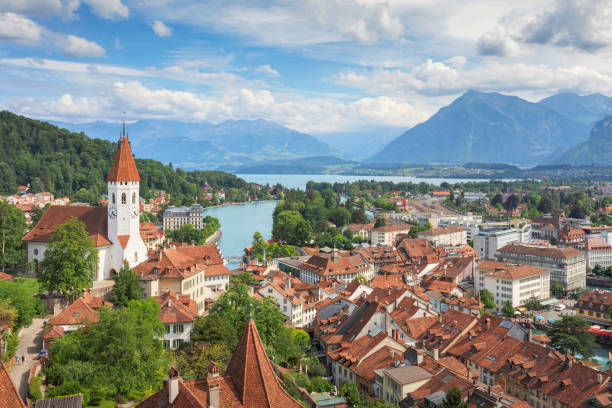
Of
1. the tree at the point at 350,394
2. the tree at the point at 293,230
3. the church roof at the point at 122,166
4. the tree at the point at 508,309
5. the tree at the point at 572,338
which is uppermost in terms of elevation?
the church roof at the point at 122,166

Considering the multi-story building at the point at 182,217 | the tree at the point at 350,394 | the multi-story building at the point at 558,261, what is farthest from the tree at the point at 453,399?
the multi-story building at the point at 182,217

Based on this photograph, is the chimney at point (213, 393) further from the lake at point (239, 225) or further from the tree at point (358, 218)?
the tree at point (358, 218)

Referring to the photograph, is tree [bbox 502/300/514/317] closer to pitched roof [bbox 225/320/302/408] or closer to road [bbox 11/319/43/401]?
road [bbox 11/319/43/401]

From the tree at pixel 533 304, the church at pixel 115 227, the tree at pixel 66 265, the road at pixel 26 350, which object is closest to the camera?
the road at pixel 26 350

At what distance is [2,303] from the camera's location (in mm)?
21609

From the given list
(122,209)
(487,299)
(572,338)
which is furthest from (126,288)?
(487,299)

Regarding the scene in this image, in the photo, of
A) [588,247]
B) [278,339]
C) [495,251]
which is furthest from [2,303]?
[588,247]

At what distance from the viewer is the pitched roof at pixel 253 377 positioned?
10727mm

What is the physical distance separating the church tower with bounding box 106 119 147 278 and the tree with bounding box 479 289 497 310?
106 ft

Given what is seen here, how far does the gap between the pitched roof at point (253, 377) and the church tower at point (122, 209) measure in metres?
23.9

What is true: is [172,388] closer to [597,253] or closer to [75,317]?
[75,317]

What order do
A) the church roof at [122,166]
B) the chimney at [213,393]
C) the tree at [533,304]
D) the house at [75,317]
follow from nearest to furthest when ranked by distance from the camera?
the chimney at [213,393] < the house at [75,317] < the church roof at [122,166] < the tree at [533,304]

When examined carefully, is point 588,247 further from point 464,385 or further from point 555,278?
point 464,385

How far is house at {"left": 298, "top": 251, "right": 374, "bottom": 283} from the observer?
172ft
